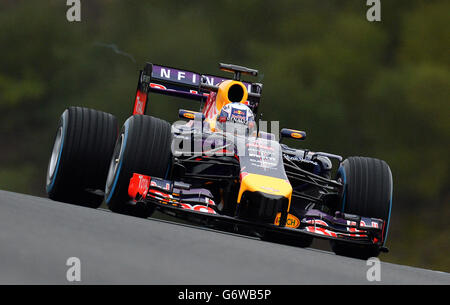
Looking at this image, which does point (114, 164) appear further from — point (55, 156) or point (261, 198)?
point (261, 198)

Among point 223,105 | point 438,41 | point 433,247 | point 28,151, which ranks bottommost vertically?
point 433,247

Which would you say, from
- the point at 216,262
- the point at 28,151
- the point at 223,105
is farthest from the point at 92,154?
the point at 28,151

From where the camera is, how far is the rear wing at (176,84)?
1141 cm

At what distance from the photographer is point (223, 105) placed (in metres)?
10.4

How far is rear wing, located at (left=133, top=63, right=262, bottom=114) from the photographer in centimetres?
1141

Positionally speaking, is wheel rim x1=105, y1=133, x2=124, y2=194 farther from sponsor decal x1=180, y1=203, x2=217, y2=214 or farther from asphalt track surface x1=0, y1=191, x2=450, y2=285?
asphalt track surface x1=0, y1=191, x2=450, y2=285

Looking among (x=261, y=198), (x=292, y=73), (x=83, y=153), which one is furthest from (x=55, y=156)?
(x=292, y=73)

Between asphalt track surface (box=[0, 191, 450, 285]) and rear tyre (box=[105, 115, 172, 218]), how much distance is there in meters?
1.87

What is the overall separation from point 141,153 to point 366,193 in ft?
8.77

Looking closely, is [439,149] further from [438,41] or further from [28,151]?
[28,151]

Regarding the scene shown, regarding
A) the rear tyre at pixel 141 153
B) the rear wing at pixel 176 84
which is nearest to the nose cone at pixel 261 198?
the rear tyre at pixel 141 153

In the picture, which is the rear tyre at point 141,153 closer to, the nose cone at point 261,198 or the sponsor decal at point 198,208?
the sponsor decal at point 198,208

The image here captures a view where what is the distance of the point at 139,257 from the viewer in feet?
15.8
